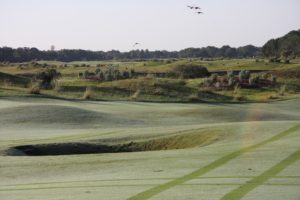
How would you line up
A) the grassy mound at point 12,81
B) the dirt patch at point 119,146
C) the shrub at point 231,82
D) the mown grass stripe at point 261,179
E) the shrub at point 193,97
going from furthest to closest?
1. the shrub at point 231,82
2. the grassy mound at point 12,81
3. the shrub at point 193,97
4. the dirt patch at point 119,146
5. the mown grass stripe at point 261,179

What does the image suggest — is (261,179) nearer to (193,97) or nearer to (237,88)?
(193,97)

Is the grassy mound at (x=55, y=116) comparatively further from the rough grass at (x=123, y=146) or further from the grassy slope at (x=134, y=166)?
the rough grass at (x=123, y=146)

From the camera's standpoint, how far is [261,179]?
1220 centimetres

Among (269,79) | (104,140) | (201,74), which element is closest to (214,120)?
(104,140)

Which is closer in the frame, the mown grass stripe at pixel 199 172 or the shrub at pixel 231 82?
the mown grass stripe at pixel 199 172

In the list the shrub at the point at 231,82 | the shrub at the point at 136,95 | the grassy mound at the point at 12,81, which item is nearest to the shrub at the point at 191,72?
the shrub at the point at 231,82

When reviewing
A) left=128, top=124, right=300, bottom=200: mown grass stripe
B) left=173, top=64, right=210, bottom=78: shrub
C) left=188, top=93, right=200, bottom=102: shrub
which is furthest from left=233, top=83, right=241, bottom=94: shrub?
left=128, top=124, right=300, bottom=200: mown grass stripe

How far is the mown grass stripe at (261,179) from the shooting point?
34.8 ft

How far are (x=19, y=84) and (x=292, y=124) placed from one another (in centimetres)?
3344

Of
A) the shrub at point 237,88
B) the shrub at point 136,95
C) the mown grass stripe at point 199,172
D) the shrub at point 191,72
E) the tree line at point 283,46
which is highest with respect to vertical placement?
the tree line at point 283,46

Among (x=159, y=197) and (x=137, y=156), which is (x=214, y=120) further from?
(x=159, y=197)

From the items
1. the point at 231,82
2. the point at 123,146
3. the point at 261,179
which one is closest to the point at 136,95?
the point at 231,82

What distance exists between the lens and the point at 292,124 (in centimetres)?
2189

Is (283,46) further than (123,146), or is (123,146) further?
(283,46)
